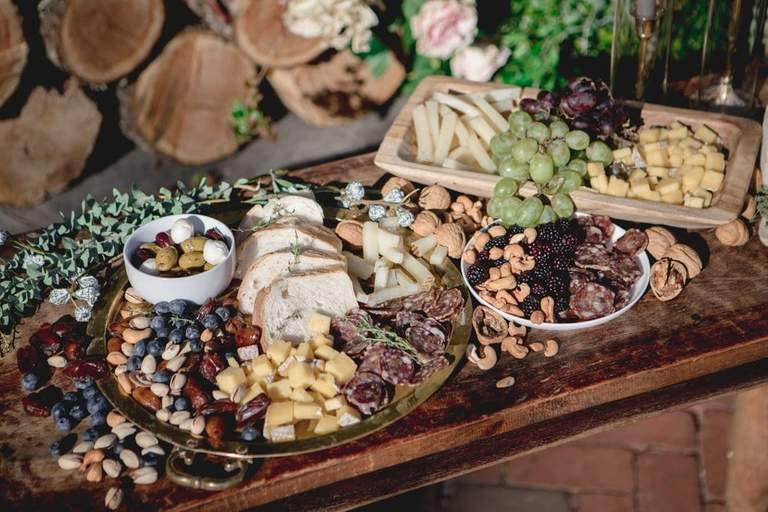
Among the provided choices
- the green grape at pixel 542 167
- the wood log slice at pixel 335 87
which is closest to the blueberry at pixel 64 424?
the green grape at pixel 542 167

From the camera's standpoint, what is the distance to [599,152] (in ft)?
5.53

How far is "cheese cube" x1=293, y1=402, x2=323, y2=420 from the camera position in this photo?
1332 millimetres

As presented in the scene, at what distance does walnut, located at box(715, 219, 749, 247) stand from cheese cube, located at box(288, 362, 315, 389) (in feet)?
3.19

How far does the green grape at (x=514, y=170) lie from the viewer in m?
1.67

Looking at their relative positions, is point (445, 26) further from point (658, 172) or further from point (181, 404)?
point (181, 404)

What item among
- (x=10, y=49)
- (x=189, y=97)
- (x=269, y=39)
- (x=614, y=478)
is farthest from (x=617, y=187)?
(x=10, y=49)

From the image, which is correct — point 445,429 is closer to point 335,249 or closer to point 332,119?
point 335,249

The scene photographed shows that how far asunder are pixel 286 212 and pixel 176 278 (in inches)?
12.3

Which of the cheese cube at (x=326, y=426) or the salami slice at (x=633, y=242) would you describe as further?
the salami slice at (x=633, y=242)

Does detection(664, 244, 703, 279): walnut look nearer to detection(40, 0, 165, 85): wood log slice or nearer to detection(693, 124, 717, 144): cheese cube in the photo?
detection(693, 124, 717, 144): cheese cube

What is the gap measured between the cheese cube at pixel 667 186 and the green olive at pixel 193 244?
0.99 meters

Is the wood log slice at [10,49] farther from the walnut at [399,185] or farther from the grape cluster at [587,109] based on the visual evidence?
the grape cluster at [587,109]

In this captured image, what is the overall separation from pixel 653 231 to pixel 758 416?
23.5 inches

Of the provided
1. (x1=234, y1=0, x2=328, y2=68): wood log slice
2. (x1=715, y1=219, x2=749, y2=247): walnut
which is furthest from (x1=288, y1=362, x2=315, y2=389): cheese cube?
(x1=234, y1=0, x2=328, y2=68): wood log slice
